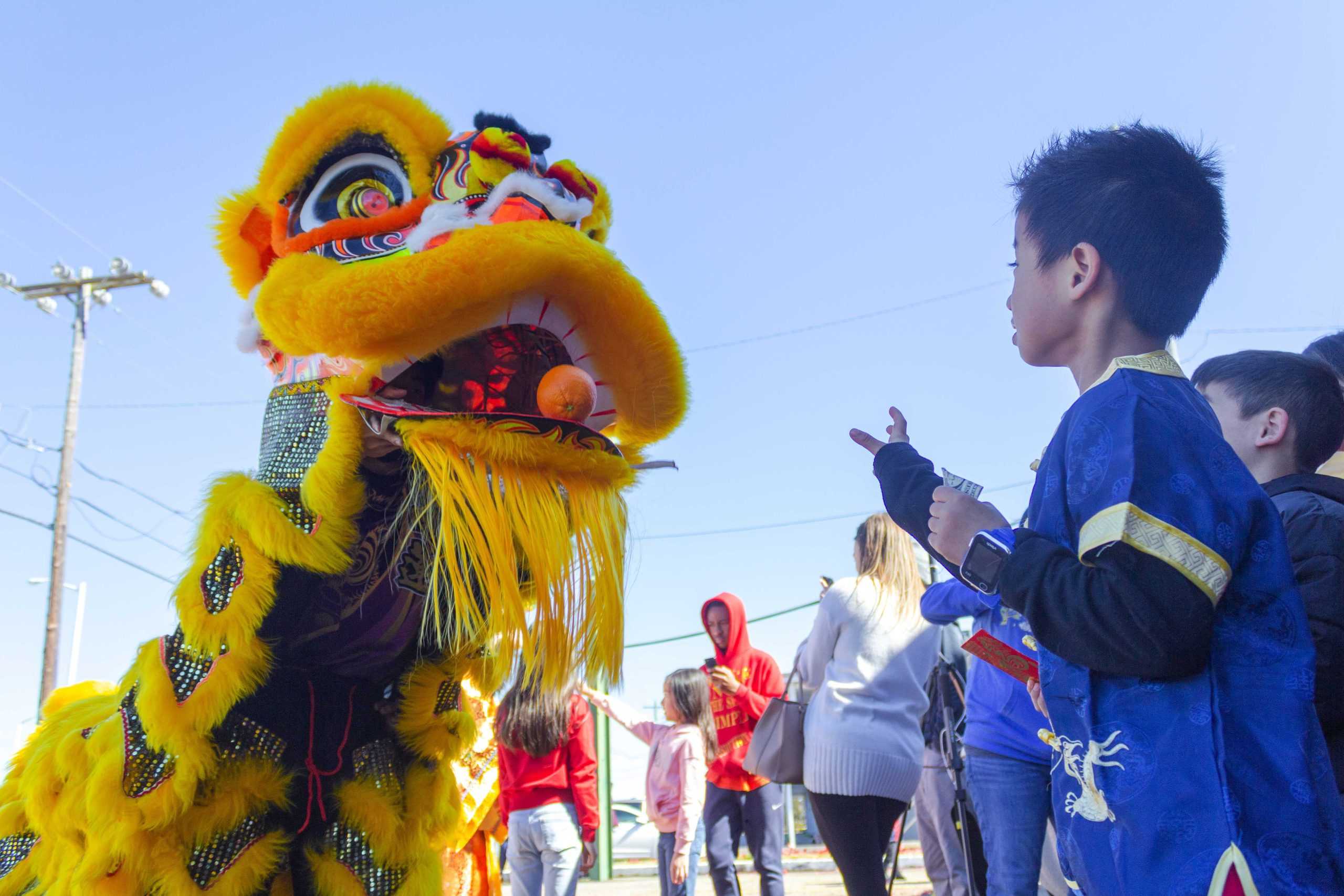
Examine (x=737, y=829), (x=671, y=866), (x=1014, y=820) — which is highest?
(x=1014, y=820)

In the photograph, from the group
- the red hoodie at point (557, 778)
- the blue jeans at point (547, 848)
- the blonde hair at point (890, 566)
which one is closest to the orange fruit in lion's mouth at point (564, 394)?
the blonde hair at point (890, 566)

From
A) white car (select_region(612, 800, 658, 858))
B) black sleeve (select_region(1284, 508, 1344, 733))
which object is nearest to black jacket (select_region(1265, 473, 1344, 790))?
black sleeve (select_region(1284, 508, 1344, 733))

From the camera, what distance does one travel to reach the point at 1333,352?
2971 millimetres

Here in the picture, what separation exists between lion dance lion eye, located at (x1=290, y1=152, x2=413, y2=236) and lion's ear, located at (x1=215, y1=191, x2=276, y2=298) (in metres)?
0.20

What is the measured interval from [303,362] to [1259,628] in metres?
1.77

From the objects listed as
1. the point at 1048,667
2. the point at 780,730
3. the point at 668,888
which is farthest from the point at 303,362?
the point at 668,888

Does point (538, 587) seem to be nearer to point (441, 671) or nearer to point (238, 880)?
point (441, 671)

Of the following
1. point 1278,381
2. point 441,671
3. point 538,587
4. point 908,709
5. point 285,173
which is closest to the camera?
point 538,587

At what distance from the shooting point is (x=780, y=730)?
12.0ft

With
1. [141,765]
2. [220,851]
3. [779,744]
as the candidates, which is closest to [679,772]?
[779,744]

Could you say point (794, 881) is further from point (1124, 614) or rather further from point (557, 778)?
point (1124, 614)

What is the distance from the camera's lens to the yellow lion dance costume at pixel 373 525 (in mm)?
1912

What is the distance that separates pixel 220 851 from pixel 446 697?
1.84ft

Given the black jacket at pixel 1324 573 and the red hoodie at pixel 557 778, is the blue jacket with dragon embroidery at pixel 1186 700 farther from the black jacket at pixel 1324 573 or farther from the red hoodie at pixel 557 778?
the red hoodie at pixel 557 778
